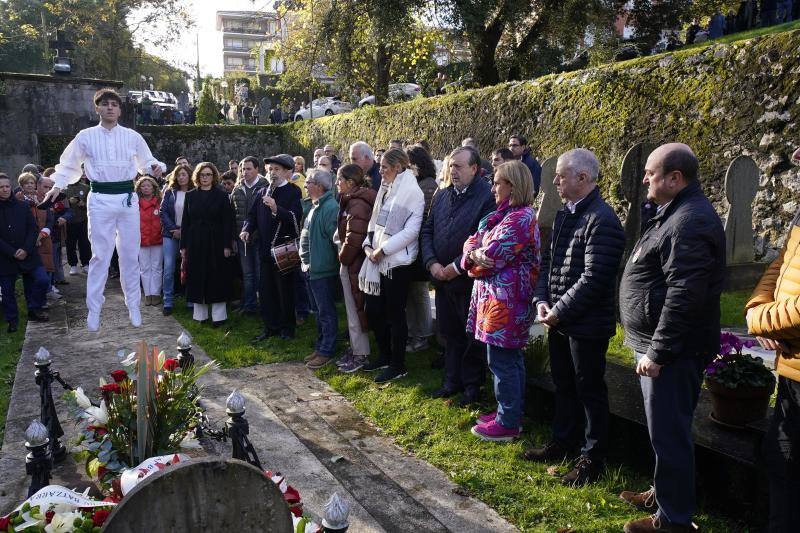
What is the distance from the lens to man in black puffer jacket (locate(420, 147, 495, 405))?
18.0 ft

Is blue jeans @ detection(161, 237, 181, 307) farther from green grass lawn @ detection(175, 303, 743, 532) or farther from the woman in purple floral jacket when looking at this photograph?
the woman in purple floral jacket

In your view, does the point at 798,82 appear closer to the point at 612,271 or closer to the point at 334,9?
the point at 612,271

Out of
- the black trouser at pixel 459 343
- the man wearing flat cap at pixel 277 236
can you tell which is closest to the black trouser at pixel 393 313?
the black trouser at pixel 459 343

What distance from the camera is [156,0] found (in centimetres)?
3900

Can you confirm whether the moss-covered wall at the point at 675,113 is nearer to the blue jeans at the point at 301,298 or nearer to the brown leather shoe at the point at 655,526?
the blue jeans at the point at 301,298

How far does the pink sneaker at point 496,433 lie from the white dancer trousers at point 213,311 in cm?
489

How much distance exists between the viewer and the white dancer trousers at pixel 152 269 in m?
9.68

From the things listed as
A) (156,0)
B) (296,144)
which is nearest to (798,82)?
(296,144)

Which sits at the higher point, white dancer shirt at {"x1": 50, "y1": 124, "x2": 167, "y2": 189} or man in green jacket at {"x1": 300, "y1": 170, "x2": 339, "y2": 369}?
white dancer shirt at {"x1": 50, "y1": 124, "x2": 167, "y2": 189}

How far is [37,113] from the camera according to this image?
20953mm

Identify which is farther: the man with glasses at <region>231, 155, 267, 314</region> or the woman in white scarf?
the man with glasses at <region>231, 155, 267, 314</region>

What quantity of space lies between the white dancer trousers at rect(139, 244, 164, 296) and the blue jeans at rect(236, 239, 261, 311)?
1.34 meters

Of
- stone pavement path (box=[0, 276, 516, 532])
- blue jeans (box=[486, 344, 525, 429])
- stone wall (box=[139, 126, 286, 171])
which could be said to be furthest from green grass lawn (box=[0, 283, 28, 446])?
stone wall (box=[139, 126, 286, 171])

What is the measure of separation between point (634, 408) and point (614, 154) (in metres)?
7.43
